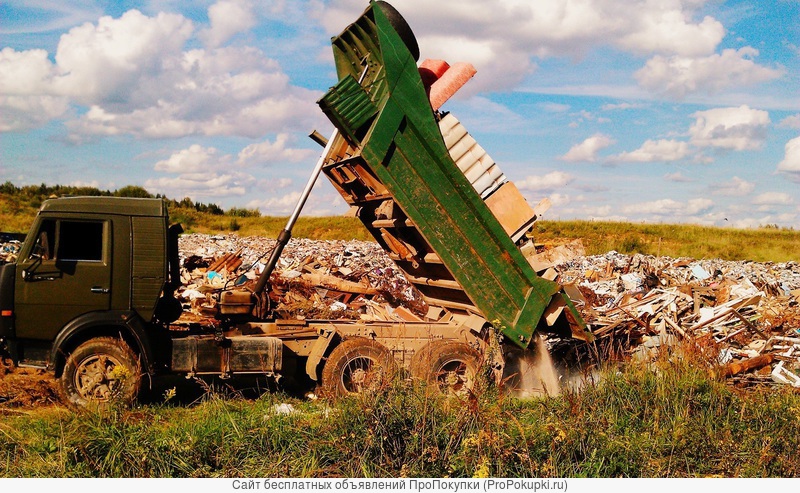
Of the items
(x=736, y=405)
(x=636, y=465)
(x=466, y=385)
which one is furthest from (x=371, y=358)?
(x=736, y=405)

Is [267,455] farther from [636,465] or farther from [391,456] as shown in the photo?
[636,465]

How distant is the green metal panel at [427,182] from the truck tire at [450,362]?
0.55 metres

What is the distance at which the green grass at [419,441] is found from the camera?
178 inches

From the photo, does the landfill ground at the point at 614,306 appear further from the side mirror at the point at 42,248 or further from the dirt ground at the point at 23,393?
the side mirror at the point at 42,248

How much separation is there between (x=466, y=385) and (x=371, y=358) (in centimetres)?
106

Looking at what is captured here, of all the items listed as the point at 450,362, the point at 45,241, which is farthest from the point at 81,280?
the point at 450,362

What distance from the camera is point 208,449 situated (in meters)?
4.74

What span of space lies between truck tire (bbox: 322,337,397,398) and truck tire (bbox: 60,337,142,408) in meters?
1.90

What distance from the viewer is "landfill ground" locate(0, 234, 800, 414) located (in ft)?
24.1

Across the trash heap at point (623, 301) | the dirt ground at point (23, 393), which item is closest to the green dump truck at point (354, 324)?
the dirt ground at point (23, 393)

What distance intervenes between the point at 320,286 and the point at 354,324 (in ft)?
16.3

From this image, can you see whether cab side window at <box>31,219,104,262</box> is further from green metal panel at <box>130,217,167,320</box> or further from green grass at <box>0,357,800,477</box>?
green grass at <box>0,357,800,477</box>

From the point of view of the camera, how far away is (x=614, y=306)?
1177cm

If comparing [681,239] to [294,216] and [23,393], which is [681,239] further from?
[23,393]
